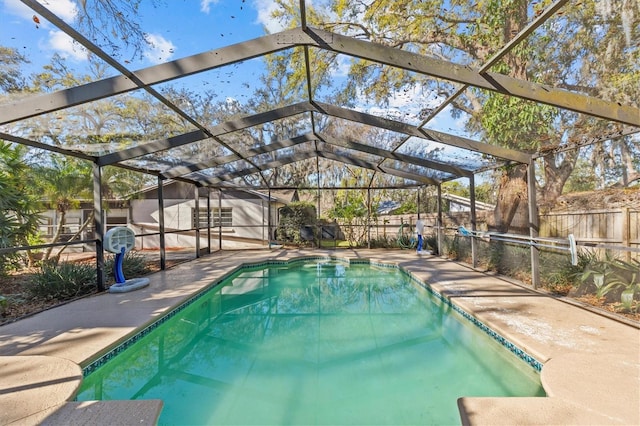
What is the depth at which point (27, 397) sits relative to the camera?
2.35 metres

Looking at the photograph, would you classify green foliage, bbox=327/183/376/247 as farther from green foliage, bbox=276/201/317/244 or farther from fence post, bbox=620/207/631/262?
fence post, bbox=620/207/631/262

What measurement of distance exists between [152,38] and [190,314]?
3923 millimetres

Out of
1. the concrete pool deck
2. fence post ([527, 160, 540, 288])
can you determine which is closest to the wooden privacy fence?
fence post ([527, 160, 540, 288])

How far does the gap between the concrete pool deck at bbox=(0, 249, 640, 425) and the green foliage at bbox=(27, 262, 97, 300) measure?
544 mm

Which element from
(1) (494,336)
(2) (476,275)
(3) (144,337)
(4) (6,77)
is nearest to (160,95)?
(4) (6,77)

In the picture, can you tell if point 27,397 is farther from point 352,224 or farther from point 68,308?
point 352,224

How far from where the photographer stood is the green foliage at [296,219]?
13422 millimetres

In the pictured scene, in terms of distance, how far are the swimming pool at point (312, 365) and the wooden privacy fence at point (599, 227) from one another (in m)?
2.24

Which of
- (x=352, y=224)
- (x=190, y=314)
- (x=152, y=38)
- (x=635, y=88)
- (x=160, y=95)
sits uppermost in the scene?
(x=152, y=38)

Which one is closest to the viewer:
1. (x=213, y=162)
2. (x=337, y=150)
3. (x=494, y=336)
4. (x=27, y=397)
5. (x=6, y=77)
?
(x=27, y=397)

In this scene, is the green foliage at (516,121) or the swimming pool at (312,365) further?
the green foliage at (516,121)

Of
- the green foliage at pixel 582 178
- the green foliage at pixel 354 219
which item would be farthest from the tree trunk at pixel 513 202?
the green foliage at pixel 354 219

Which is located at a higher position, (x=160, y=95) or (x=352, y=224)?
(x=160, y=95)

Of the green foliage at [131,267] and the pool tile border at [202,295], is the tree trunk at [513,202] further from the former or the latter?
the green foliage at [131,267]
